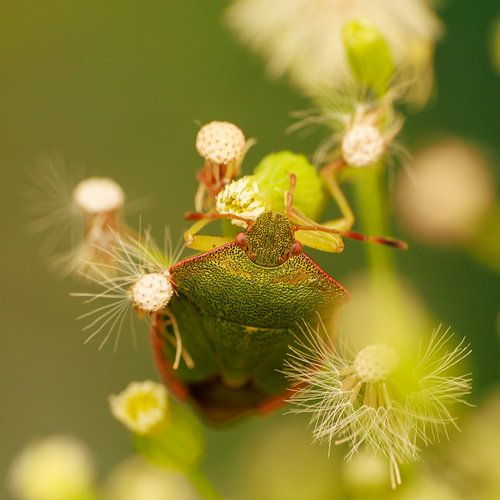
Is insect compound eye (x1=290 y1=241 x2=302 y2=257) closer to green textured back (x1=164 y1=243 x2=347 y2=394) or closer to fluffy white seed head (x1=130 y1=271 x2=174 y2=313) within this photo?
green textured back (x1=164 y1=243 x2=347 y2=394)

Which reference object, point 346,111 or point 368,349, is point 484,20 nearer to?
point 346,111

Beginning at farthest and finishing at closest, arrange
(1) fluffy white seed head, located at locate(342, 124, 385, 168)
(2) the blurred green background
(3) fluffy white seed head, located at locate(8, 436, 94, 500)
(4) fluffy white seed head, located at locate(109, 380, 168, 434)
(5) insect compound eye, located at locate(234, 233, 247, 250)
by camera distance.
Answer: (2) the blurred green background → (3) fluffy white seed head, located at locate(8, 436, 94, 500) → (4) fluffy white seed head, located at locate(109, 380, 168, 434) → (1) fluffy white seed head, located at locate(342, 124, 385, 168) → (5) insect compound eye, located at locate(234, 233, 247, 250)

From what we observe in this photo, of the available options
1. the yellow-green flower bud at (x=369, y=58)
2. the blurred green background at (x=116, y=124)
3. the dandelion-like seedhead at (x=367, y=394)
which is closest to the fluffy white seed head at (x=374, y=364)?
the dandelion-like seedhead at (x=367, y=394)

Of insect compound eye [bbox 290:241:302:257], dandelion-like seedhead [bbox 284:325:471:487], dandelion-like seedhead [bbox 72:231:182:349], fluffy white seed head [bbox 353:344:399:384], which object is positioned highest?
insect compound eye [bbox 290:241:302:257]

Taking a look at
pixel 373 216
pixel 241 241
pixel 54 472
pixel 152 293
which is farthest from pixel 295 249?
pixel 54 472

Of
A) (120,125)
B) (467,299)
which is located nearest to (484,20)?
(467,299)

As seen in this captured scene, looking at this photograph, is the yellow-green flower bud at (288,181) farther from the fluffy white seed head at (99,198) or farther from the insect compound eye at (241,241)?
the fluffy white seed head at (99,198)

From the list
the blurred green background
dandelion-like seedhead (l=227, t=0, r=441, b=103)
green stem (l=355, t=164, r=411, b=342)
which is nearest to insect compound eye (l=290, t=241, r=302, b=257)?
green stem (l=355, t=164, r=411, b=342)
